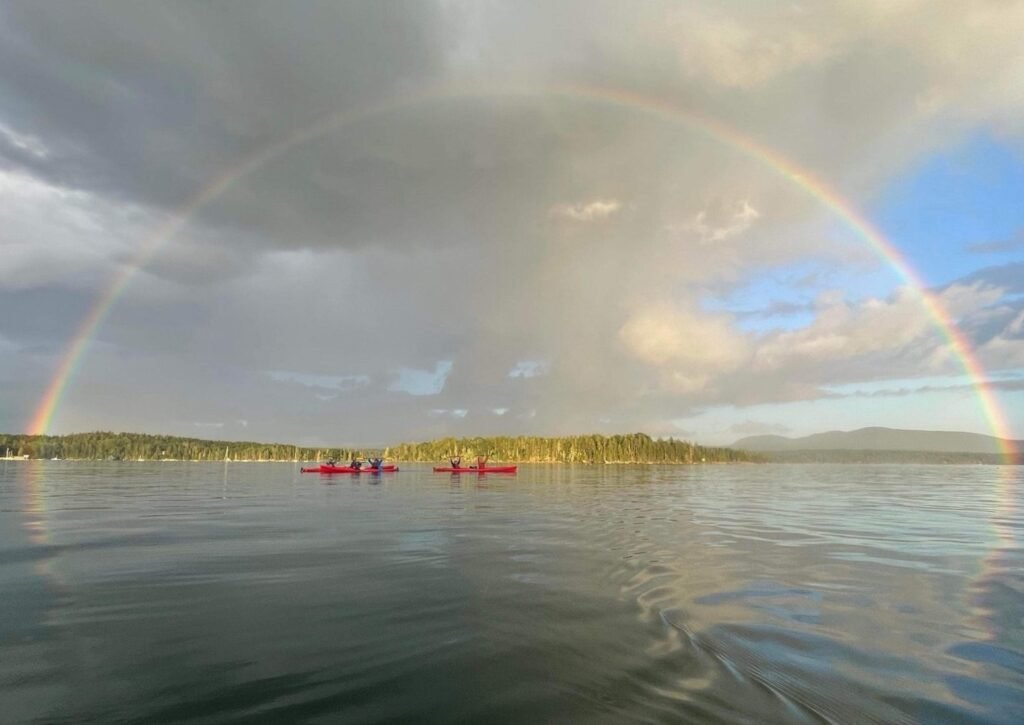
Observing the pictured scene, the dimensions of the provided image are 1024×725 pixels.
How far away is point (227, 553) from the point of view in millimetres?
21688

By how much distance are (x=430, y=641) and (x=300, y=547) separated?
14.1m

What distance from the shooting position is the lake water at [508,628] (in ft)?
27.9

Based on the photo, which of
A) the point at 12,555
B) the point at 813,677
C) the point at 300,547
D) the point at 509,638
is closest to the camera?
the point at 813,677

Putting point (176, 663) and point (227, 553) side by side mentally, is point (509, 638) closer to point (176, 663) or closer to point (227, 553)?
point (176, 663)

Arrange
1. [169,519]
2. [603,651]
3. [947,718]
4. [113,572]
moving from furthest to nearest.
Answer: [169,519]
[113,572]
[603,651]
[947,718]

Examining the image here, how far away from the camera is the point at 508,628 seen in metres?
12.3

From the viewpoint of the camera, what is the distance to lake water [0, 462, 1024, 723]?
8508 millimetres

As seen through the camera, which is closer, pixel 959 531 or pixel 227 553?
pixel 227 553

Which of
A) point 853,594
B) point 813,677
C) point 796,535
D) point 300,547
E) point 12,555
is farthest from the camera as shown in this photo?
point 796,535

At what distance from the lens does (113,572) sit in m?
18.1

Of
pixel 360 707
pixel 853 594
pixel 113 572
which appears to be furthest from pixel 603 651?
pixel 113 572

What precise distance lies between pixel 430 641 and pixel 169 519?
95.4 ft

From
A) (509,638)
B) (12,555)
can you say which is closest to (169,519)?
(12,555)

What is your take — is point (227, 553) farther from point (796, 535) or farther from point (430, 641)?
point (796, 535)
